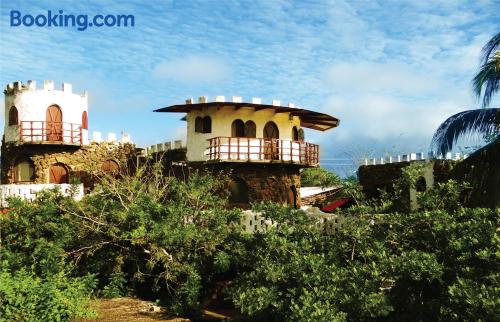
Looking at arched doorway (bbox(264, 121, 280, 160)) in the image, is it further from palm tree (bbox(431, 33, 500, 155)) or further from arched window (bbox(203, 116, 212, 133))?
palm tree (bbox(431, 33, 500, 155))

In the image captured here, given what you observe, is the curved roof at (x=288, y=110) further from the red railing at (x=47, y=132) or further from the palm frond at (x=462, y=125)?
the palm frond at (x=462, y=125)

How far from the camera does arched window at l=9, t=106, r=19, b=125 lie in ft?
94.8

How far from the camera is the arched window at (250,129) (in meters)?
26.0

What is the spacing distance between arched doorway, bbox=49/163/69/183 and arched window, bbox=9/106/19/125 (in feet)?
10.9

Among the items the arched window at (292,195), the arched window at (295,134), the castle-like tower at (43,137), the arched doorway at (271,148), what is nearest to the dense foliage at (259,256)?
the arched doorway at (271,148)

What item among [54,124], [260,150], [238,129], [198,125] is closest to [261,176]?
[260,150]

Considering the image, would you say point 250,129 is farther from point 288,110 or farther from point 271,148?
point 288,110

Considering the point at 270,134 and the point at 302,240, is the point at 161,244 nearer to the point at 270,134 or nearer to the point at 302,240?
the point at 302,240

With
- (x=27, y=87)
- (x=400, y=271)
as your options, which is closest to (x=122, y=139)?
(x=27, y=87)

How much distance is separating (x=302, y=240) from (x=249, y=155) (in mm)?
13327

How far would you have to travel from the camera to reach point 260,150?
25.0 meters

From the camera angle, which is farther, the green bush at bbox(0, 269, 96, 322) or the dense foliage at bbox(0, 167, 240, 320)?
the dense foliage at bbox(0, 167, 240, 320)

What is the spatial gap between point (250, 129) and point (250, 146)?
2172mm

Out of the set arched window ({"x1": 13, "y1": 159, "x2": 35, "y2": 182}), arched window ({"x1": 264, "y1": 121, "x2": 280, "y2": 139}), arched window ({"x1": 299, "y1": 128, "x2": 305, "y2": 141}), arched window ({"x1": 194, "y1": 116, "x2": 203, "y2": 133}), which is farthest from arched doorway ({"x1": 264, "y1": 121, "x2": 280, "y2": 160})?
arched window ({"x1": 13, "y1": 159, "x2": 35, "y2": 182})
